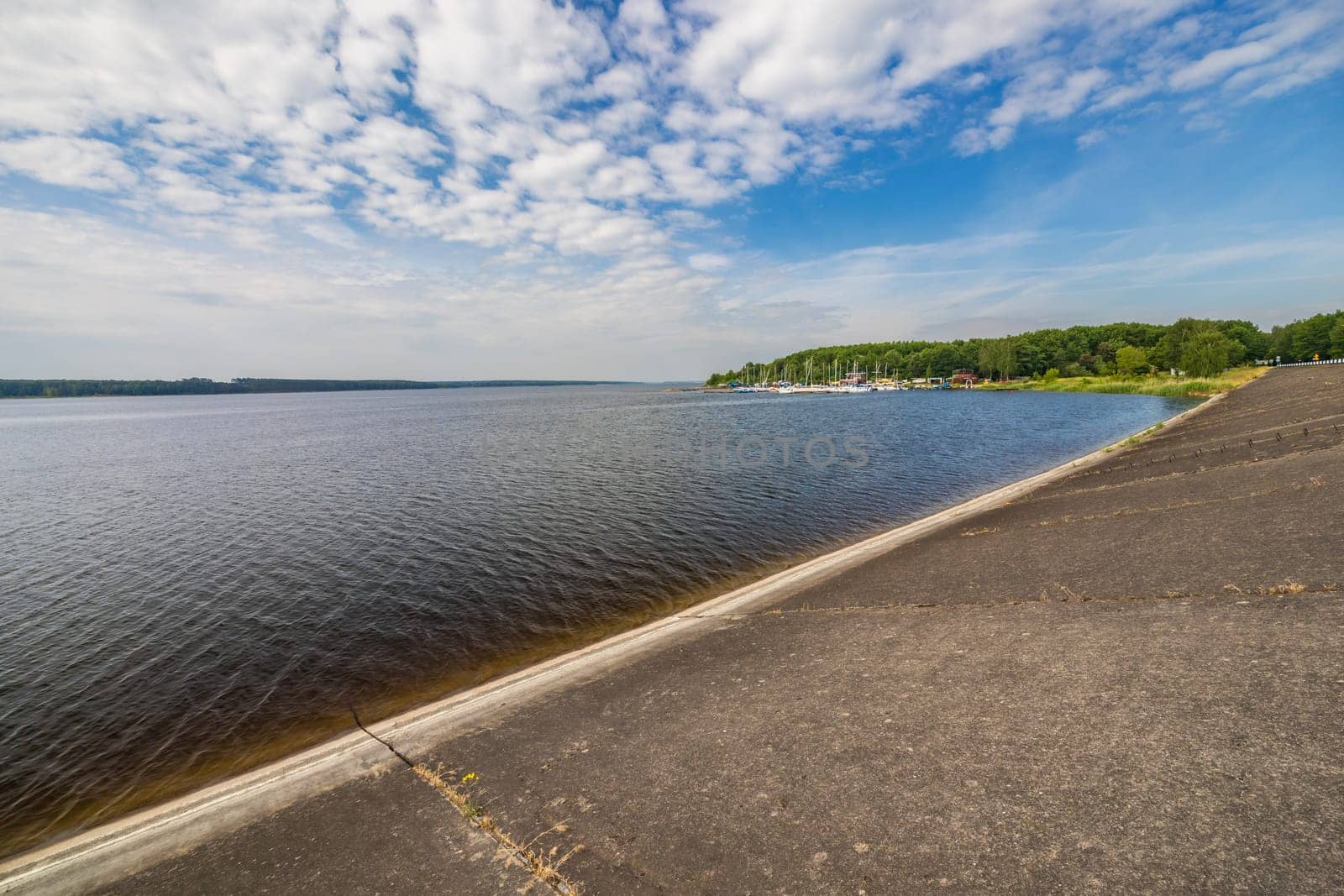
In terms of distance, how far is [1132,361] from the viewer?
161750mm

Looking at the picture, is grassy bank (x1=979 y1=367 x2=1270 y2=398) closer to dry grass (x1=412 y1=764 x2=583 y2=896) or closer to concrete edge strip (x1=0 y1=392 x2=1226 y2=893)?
concrete edge strip (x1=0 y1=392 x2=1226 y2=893)

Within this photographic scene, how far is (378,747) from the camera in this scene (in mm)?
10102

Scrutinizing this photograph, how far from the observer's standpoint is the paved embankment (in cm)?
601

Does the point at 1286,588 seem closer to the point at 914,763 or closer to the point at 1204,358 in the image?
the point at 914,763

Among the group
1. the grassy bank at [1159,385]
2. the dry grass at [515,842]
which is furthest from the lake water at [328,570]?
the grassy bank at [1159,385]

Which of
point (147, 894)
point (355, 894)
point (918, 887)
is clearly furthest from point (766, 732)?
point (147, 894)

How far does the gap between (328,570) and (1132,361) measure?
20872 centimetres

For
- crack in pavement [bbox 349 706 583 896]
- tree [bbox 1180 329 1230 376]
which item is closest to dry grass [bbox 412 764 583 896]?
crack in pavement [bbox 349 706 583 896]

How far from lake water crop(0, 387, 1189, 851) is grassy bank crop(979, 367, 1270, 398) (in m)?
72.1

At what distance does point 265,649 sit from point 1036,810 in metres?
20.0

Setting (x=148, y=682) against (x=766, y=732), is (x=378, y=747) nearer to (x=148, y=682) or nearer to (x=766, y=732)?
(x=766, y=732)

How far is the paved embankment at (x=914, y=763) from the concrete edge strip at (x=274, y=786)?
0.19 meters

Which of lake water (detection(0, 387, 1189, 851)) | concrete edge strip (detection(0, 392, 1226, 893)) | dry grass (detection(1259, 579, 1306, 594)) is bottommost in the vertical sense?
lake water (detection(0, 387, 1189, 851))

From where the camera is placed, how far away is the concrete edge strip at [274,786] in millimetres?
7871
